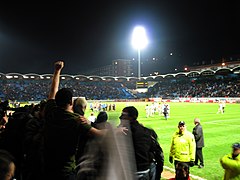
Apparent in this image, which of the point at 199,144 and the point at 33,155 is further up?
the point at 33,155

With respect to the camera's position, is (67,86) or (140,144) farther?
(67,86)

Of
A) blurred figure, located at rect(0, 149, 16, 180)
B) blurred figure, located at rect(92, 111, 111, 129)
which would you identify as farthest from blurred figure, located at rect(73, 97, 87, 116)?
blurred figure, located at rect(0, 149, 16, 180)

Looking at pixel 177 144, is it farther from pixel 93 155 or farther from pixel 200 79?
pixel 200 79

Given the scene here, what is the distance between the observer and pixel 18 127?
353cm

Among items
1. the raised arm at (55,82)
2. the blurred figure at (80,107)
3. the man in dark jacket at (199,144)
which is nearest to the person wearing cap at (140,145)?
the blurred figure at (80,107)

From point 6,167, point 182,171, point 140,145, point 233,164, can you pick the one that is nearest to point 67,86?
point 182,171

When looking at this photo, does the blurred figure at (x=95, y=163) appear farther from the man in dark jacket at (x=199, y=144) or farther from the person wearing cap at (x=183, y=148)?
the man in dark jacket at (x=199, y=144)

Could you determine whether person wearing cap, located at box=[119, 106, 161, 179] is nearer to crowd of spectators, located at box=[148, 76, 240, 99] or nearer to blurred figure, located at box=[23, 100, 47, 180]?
blurred figure, located at box=[23, 100, 47, 180]

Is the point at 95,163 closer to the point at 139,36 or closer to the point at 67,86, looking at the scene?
the point at 139,36

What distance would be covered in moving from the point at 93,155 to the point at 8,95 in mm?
76883

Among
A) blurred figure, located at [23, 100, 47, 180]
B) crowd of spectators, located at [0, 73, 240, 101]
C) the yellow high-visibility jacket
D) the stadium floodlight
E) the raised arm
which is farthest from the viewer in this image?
crowd of spectators, located at [0, 73, 240, 101]

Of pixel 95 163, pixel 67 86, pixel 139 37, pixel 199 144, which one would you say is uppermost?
pixel 139 37

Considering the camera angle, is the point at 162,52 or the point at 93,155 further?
the point at 162,52

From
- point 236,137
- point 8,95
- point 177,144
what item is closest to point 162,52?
point 8,95
